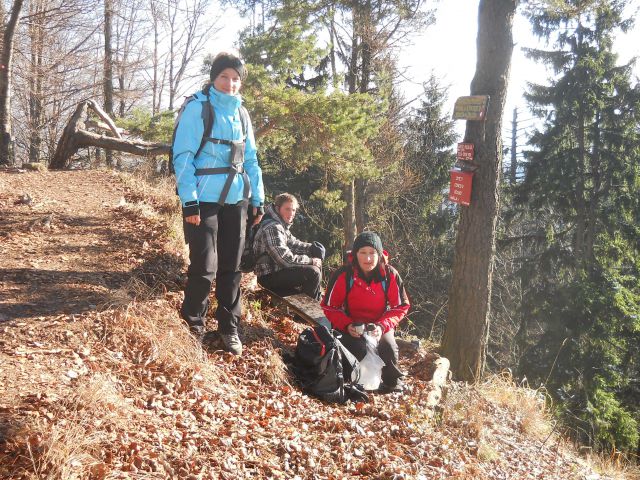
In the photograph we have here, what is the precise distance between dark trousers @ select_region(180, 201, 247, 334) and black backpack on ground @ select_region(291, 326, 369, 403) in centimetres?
65

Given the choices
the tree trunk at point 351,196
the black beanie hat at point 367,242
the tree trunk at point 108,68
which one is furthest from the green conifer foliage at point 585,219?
the tree trunk at point 108,68

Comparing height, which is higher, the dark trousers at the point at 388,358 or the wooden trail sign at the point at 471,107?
the wooden trail sign at the point at 471,107

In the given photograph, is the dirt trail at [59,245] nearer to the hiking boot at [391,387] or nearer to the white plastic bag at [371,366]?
the white plastic bag at [371,366]

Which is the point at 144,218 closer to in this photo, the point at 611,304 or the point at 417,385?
the point at 417,385

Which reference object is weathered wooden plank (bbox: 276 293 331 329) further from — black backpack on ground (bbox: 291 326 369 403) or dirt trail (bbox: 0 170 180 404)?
dirt trail (bbox: 0 170 180 404)

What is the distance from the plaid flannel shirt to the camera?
573 cm

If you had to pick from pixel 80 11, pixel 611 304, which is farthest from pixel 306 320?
pixel 611 304

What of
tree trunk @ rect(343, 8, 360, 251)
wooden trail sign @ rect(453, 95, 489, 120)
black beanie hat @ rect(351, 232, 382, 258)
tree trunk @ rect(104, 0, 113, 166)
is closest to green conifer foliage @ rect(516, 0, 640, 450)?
tree trunk @ rect(343, 8, 360, 251)

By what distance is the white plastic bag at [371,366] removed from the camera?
4645 millimetres

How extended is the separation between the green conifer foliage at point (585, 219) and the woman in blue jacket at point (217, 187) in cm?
1210

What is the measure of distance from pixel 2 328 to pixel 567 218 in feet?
58.7

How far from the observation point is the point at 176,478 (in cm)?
269

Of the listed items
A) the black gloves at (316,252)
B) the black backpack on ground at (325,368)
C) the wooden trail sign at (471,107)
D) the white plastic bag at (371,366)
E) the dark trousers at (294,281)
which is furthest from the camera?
the wooden trail sign at (471,107)

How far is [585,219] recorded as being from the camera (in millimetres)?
17422
